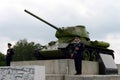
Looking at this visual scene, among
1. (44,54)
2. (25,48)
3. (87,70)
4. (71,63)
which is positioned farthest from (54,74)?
(25,48)

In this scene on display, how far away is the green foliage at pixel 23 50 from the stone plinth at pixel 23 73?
49.8 metres

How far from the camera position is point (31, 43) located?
81.4 metres

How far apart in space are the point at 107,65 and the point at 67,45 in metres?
2.64

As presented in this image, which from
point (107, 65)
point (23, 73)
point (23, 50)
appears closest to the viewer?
point (23, 73)

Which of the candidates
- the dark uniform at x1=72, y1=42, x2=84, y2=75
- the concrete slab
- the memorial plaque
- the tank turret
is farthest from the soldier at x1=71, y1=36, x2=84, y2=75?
the tank turret

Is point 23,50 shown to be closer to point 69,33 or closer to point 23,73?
point 69,33

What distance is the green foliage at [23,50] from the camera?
69812mm

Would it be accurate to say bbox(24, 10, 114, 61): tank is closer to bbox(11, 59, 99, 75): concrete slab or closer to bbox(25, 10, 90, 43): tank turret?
bbox(25, 10, 90, 43): tank turret

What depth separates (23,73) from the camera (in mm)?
14797

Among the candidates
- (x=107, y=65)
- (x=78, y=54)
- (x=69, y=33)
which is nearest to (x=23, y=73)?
(x=78, y=54)

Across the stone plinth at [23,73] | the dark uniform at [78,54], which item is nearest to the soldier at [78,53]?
the dark uniform at [78,54]

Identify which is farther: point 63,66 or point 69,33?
point 69,33

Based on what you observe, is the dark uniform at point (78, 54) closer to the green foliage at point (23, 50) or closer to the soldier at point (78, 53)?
the soldier at point (78, 53)

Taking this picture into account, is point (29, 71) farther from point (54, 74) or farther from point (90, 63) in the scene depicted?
point (90, 63)
